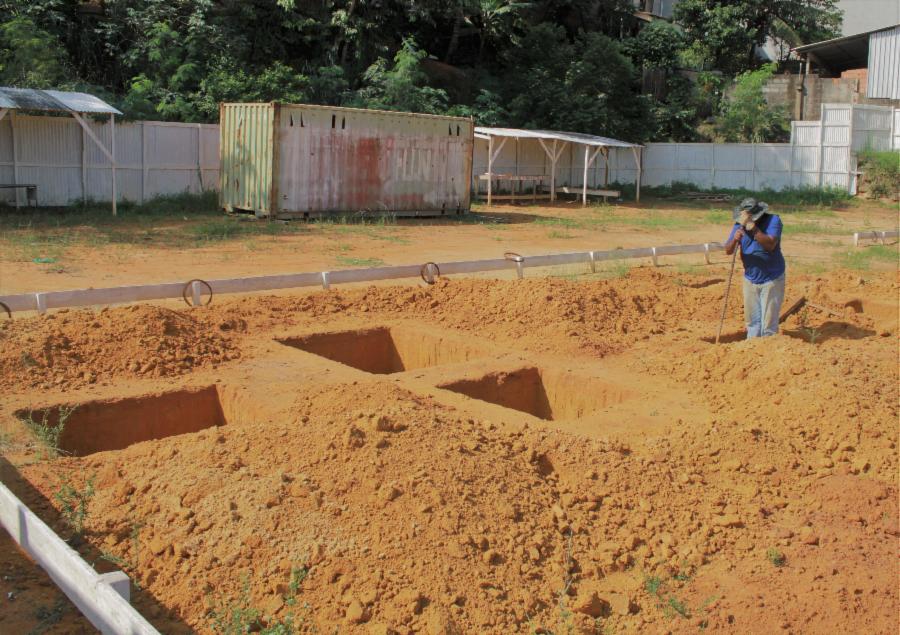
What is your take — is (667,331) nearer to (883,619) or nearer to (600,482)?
(600,482)

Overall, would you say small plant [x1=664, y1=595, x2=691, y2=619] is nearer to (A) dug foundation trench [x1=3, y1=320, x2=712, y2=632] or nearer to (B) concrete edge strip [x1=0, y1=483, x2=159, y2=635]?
(A) dug foundation trench [x1=3, y1=320, x2=712, y2=632]

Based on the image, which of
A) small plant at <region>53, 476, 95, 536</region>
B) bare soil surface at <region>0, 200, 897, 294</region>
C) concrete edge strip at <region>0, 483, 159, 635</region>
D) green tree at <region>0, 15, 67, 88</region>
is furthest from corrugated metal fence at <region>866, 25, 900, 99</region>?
concrete edge strip at <region>0, 483, 159, 635</region>

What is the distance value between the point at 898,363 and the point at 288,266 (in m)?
9.00

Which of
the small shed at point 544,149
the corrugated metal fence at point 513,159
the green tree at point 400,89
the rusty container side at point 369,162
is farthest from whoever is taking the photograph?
the green tree at point 400,89

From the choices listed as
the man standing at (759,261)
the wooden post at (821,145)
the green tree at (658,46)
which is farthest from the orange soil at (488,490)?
the green tree at (658,46)

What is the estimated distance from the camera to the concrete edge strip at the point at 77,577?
11.1 feet

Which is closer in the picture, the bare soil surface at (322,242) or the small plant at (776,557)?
the small plant at (776,557)

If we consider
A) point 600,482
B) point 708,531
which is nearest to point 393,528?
point 600,482

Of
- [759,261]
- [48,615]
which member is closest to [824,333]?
[759,261]

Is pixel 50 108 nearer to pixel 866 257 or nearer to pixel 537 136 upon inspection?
pixel 537 136

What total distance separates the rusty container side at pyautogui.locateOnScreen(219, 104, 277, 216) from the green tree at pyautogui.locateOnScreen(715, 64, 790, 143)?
74.3 ft

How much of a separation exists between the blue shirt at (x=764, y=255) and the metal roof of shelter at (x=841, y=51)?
1130 inches

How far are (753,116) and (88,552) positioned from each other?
117 feet

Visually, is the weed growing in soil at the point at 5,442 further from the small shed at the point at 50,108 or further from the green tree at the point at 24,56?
the green tree at the point at 24,56
